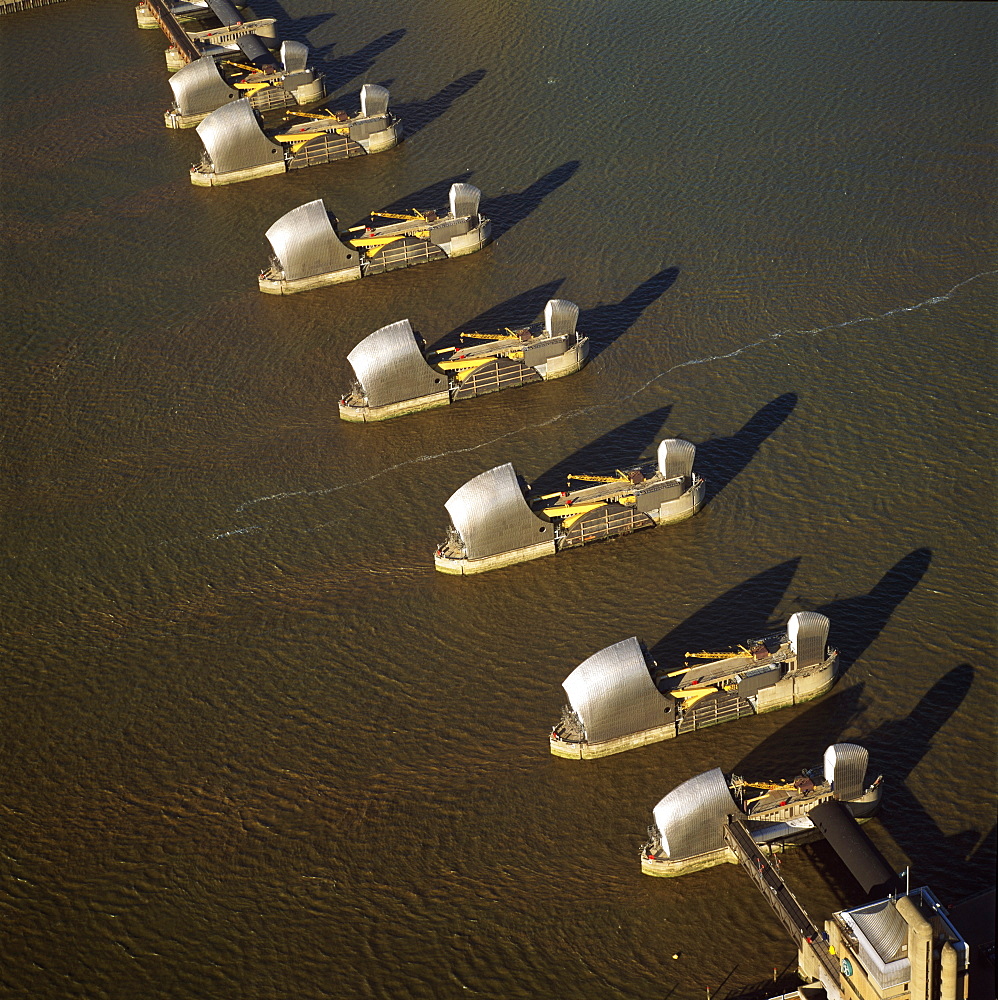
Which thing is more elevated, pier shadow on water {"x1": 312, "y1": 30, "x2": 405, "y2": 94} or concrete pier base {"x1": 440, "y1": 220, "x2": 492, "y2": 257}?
pier shadow on water {"x1": 312, "y1": 30, "x2": 405, "y2": 94}

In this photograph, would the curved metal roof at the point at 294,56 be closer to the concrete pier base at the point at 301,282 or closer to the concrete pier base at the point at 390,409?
the concrete pier base at the point at 301,282

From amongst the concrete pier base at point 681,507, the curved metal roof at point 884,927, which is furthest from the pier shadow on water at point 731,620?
the curved metal roof at point 884,927

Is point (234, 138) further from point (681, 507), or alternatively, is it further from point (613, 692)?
point (613, 692)

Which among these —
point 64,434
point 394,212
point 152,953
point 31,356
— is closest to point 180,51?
point 394,212

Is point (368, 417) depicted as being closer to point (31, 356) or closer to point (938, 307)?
point (31, 356)

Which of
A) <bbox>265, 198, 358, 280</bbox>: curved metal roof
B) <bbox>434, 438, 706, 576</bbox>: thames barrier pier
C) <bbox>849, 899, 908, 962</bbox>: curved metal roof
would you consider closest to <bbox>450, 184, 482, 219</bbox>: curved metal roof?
<bbox>265, 198, 358, 280</bbox>: curved metal roof

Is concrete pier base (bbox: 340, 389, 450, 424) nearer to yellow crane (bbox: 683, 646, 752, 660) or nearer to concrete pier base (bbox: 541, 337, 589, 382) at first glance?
concrete pier base (bbox: 541, 337, 589, 382)
